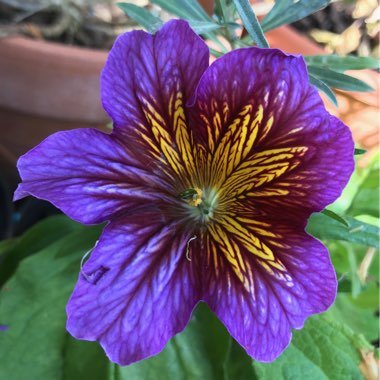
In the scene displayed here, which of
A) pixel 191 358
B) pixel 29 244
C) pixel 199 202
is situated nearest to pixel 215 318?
pixel 191 358

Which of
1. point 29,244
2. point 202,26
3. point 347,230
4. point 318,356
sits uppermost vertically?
point 202,26

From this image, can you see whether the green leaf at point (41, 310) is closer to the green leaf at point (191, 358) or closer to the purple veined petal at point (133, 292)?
the green leaf at point (191, 358)

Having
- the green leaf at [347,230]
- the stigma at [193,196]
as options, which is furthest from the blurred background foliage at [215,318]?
the stigma at [193,196]

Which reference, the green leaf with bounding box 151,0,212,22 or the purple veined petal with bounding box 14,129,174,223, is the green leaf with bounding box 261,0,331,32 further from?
the purple veined petal with bounding box 14,129,174,223

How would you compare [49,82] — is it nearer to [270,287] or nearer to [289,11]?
[289,11]

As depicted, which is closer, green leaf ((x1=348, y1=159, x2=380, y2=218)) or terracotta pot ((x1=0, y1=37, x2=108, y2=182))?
green leaf ((x1=348, y1=159, x2=380, y2=218))

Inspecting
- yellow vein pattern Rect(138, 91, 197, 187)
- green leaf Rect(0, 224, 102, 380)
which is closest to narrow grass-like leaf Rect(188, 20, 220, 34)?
yellow vein pattern Rect(138, 91, 197, 187)

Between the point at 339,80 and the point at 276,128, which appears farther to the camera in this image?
the point at 339,80
